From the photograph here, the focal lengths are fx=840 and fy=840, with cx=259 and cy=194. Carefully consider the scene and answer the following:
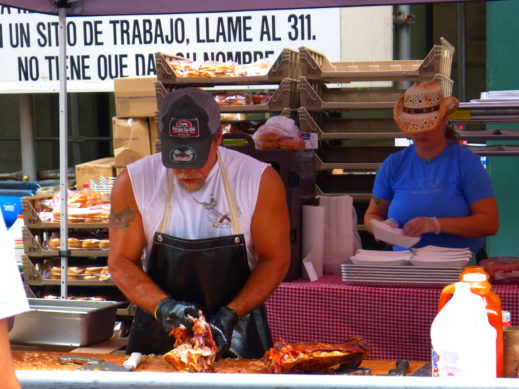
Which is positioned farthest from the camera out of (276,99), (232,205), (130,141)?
(130,141)

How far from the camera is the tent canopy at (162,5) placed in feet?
16.0

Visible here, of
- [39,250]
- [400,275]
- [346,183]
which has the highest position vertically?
[346,183]

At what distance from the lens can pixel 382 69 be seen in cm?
658

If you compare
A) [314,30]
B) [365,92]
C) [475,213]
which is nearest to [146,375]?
[475,213]

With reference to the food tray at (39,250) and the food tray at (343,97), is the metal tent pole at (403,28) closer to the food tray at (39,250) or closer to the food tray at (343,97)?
the food tray at (343,97)

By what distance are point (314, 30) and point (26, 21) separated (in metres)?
2.76

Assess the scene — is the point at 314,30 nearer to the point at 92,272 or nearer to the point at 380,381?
the point at 92,272

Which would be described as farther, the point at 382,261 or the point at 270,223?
the point at 382,261

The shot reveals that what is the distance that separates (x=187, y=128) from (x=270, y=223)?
1.79ft

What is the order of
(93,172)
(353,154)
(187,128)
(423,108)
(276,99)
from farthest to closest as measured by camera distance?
(93,172), (353,154), (276,99), (423,108), (187,128)

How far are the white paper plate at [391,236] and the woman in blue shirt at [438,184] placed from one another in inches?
1.7

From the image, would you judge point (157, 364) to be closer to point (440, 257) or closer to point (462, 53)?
point (440, 257)

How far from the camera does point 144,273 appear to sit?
363cm

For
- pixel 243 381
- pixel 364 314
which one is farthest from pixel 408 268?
pixel 243 381
